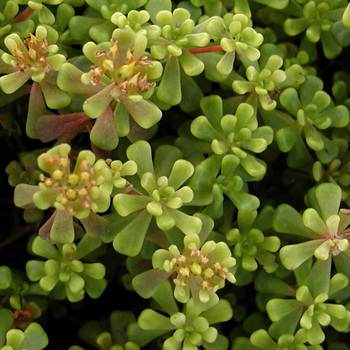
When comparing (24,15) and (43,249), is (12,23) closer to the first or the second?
(24,15)

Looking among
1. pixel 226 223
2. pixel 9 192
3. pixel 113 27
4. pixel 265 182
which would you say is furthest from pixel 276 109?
pixel 9 192

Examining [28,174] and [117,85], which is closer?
[117,85]

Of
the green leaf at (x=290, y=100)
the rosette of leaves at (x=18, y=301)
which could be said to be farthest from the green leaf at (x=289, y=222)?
the rosette of leaves at (x=18, y=301)

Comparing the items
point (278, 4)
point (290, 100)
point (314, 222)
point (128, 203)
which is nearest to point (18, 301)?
point (128, 203)

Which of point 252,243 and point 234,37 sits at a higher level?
point 234,37

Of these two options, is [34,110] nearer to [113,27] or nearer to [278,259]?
[113,27]

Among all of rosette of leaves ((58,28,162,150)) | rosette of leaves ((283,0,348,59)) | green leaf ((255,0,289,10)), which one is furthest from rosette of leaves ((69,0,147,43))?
rosette of leaves ((283,0,348,59))

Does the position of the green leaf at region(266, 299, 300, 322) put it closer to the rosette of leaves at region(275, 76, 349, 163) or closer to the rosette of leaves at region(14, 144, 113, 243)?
the rosette of leaves at region(275, 76, 349, 163)

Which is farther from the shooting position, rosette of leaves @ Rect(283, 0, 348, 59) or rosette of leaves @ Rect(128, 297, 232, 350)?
rosette of leaves @ Rect(283, 0, 348, 59)
